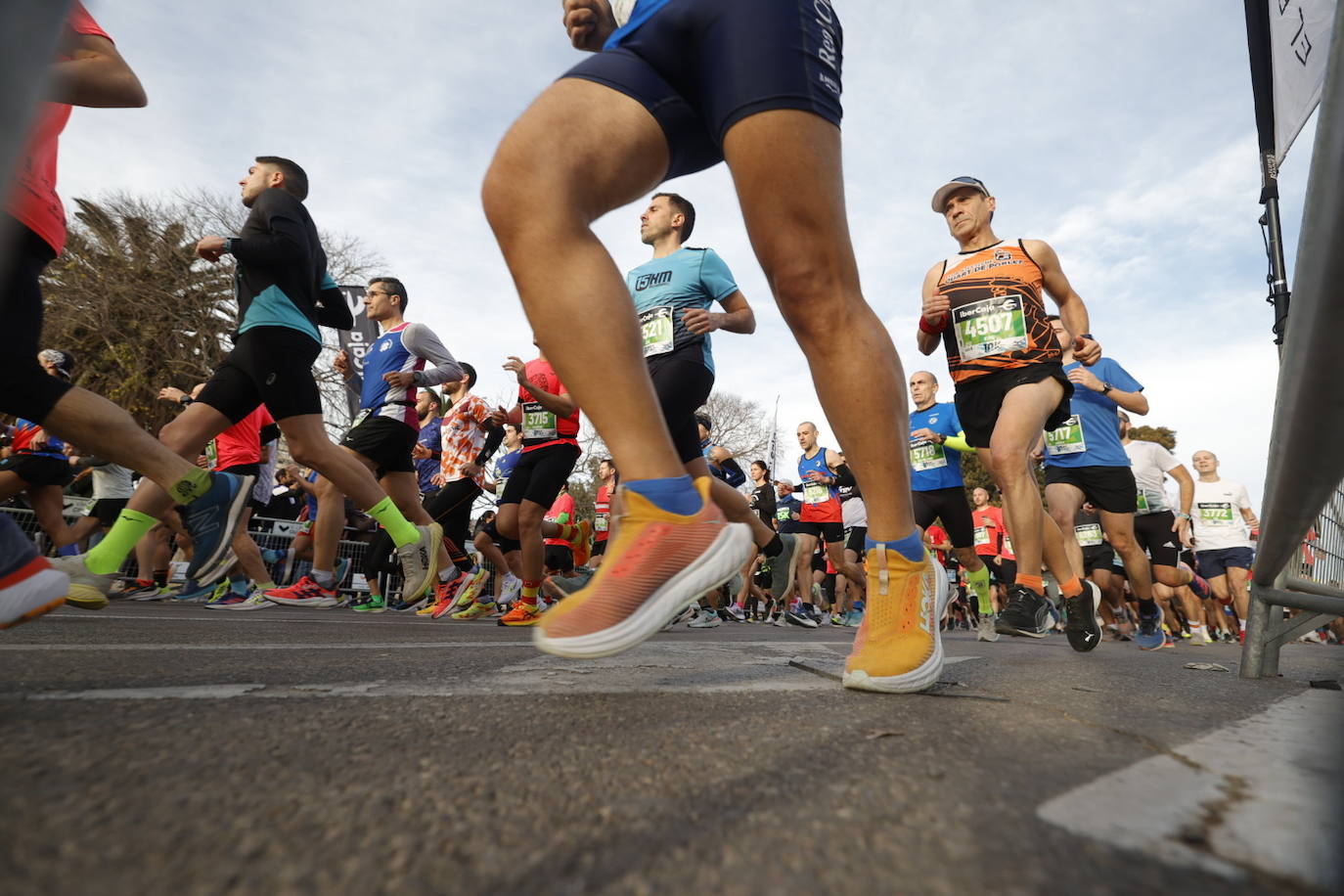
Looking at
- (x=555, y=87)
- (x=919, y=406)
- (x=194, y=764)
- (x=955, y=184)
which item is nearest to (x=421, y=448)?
(x=919, y=406)

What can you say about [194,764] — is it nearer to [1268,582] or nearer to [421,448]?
[1268,582]

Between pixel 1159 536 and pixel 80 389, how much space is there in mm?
8784

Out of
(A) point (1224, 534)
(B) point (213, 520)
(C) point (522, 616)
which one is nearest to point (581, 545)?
(C) point (522, 616)

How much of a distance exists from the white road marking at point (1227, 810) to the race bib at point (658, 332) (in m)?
3.23

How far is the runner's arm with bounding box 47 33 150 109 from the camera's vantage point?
204 cm

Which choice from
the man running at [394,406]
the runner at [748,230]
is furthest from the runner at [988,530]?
the runner at [748,230]

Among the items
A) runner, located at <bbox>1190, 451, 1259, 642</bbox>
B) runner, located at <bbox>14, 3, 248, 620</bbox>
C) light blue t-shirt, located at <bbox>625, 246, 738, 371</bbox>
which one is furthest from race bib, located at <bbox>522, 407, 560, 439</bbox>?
runner, located at <bbox>1190, 451, 1259, 642</bbox>

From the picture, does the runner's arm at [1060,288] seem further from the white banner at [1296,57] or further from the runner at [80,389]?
the runner at [80,389]

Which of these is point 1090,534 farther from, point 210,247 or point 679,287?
point 210,247

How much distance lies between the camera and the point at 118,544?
309cm

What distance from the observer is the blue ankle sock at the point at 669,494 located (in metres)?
1.37

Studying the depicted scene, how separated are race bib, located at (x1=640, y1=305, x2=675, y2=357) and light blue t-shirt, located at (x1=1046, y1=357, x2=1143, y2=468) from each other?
328cm

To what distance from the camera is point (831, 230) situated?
153 cm

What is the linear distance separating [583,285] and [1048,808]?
112 cm
